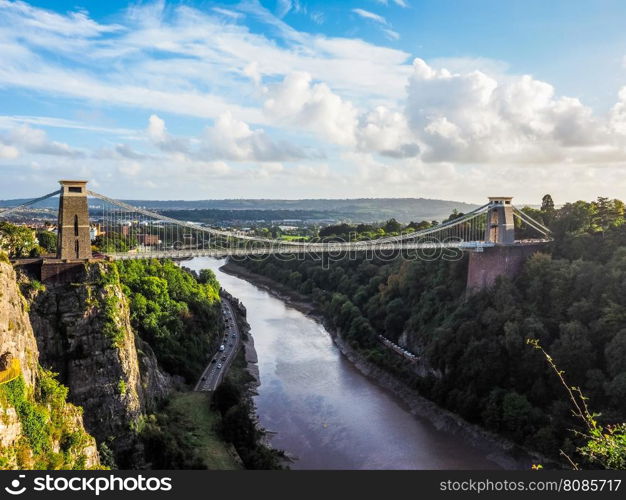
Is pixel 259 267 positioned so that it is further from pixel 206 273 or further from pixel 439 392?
pixel 439 392

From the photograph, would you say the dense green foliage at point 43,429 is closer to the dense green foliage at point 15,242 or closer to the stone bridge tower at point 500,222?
the dense green foliage at point 15,242

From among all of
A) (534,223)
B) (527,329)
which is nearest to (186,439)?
(527,329)

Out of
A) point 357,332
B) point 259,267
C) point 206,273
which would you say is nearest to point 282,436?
point 357,332

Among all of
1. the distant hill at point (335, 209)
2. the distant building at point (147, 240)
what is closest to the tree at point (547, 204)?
the distant building at point (147, 240)

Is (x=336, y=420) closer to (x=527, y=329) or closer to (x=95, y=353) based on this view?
(x=527, y=329)

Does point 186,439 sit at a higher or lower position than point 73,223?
lower

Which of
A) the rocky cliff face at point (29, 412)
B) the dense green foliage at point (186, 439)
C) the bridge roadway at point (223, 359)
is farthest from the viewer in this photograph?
the bridge roadway at point (223, 359)
